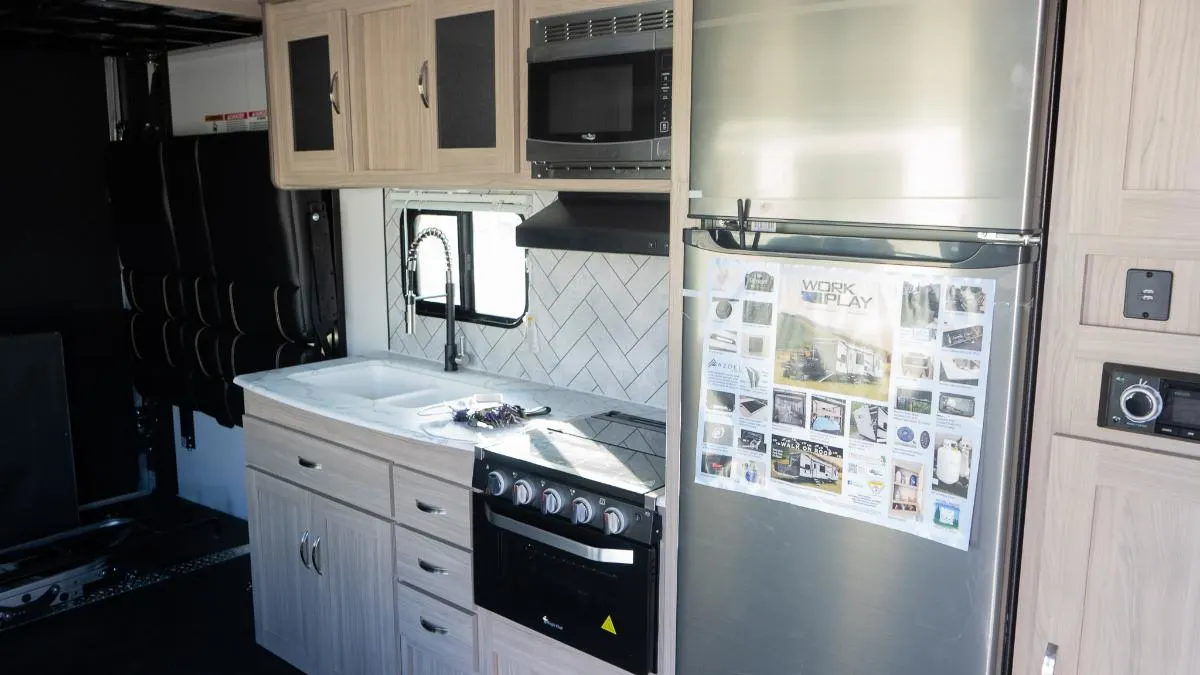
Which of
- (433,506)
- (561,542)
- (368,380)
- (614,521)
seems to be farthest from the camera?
(368,380)

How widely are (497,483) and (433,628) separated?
0.58m

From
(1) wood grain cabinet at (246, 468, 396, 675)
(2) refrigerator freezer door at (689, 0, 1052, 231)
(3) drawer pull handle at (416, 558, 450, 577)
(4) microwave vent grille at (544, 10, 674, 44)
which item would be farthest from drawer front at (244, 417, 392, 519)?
(2) refrigerator freezer door at (689, 0, 1052, 231)

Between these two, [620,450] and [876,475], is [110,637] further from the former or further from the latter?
[876,475]

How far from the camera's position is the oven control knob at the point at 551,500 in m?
2.29

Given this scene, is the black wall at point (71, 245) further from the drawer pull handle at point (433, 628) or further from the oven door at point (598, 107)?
the oven door at point (598, 107)

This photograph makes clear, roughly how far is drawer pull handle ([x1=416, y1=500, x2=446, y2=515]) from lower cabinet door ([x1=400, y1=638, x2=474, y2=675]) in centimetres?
43

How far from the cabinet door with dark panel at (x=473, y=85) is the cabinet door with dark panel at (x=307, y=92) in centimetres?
48

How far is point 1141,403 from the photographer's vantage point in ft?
4.66

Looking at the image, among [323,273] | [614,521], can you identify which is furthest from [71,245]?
[614,521]

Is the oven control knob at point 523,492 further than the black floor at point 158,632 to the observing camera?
No

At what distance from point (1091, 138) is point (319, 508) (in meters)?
2.49

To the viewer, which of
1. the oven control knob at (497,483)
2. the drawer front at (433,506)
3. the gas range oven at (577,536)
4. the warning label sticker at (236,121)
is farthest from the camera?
the warning label sticker at (236,121)

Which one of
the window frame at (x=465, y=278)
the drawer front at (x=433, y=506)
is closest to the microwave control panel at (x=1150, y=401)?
the drawer front at (x=433, y=506)

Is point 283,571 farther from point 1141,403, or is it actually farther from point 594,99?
point 1141,403
